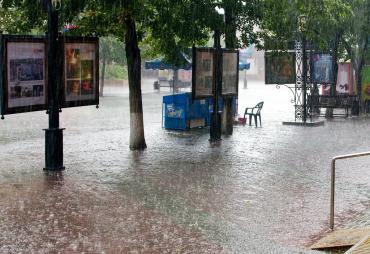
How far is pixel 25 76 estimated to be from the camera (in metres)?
13.6

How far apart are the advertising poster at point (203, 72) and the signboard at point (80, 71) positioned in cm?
420

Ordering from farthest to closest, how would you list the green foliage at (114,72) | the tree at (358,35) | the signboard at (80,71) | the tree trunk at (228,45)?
the green foliage at (114,72), the tree at (358,35), the tree trunk at (228,45), the signboard at (80,71)

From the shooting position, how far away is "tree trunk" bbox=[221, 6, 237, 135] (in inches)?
780

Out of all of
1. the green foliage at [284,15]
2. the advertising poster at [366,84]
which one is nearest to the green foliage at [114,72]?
the advertising poster at [366,84]

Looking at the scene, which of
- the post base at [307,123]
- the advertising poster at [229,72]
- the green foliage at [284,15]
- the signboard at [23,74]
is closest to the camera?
the signboard at [23,74]

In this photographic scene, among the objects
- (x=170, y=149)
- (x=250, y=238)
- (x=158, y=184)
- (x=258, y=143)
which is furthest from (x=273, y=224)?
(x=258, y=143)

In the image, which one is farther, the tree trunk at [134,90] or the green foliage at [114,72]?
the green foliage at [114,72]

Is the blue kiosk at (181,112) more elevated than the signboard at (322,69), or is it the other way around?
the signboard at (322,69)

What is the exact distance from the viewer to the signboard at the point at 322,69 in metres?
28.3

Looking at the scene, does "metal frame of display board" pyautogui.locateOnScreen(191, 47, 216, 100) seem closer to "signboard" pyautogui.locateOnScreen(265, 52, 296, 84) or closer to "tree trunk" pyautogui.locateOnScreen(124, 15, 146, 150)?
"tree trunk" pyautogui.locateOnScreen(124, 15, 146, 150)

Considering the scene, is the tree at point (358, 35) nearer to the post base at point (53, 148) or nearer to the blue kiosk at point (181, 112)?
the blue kiosk at point (181, 112)

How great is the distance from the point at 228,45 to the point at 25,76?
9.15 m

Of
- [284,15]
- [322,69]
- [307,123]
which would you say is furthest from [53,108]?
[322,69]

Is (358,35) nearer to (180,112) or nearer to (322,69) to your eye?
(322,69)
